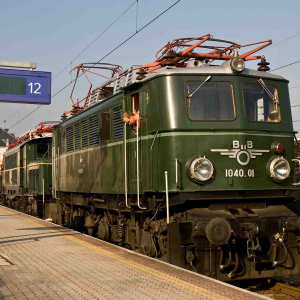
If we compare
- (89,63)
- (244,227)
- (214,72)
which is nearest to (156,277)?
(244,227)

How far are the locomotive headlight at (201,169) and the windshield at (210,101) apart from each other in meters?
0.76

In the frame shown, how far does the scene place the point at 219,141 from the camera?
8742mm

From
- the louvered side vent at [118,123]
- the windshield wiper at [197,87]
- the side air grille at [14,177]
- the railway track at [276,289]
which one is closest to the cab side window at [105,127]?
the louvered side vent at [118,123]

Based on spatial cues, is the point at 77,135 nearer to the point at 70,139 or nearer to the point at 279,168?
the point at 70,139

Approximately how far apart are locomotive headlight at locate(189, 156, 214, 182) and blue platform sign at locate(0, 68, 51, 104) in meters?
6.79

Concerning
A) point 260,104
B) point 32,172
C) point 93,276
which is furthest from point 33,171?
point 93,276

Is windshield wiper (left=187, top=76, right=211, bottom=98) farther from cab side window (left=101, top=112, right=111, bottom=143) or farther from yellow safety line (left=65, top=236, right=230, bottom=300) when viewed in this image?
yellow safety line (left=65, top=236, right=230, bottom=300)

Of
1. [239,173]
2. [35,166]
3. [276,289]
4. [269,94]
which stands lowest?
[276,289]

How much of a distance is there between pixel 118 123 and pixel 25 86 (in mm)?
4387

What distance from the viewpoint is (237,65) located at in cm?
902

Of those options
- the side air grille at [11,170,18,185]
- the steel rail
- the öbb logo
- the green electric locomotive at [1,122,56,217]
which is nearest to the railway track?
the steel rail

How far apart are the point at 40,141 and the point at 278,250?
15.8 metres

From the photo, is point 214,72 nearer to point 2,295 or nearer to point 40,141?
point 2,295

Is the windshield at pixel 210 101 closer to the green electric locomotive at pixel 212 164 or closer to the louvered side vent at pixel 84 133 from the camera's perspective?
the green electric locomotive at pixel 212 164
